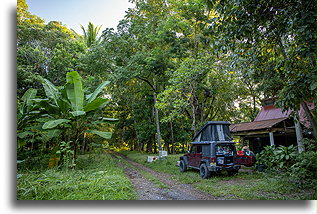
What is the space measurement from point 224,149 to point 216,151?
34 centimetres

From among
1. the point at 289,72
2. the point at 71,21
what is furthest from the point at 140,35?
the point at 289,72

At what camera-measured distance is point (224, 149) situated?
18.2 feet

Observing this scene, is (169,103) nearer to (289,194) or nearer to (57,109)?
(57,109)

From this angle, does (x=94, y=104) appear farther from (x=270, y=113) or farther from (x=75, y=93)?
(x=270, y=113)

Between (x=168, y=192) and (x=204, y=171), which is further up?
(x=168, y=192)

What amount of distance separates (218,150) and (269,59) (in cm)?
297

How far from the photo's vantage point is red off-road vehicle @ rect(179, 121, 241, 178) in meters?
5.35

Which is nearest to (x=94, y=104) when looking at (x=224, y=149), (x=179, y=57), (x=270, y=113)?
(x=224, y=149)

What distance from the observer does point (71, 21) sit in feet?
12.0

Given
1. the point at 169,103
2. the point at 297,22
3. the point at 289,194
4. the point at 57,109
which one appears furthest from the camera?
the point at 169,103

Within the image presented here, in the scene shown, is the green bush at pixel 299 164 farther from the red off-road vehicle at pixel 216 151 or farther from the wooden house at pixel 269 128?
the wooden house at pixel 269 128

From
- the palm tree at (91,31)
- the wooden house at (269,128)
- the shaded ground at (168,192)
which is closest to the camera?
the shaded ground at (168,192)

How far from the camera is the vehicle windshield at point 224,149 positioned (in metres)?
5.44

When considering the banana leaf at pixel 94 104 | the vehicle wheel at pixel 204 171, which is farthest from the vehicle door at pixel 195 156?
the banana leaf at pixel 94 104
